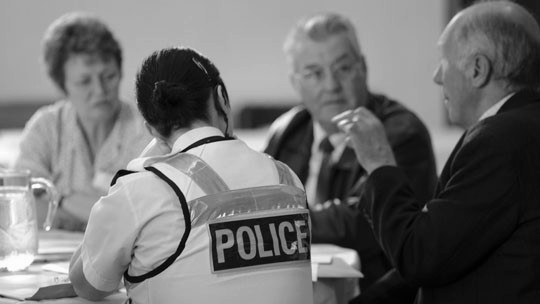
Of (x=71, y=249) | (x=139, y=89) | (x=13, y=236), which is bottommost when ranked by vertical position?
(x=71, y=249)

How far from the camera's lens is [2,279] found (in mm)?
1795

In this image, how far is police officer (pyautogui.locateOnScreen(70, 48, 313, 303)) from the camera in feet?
4.83

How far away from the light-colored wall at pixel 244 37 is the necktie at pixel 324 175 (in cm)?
453

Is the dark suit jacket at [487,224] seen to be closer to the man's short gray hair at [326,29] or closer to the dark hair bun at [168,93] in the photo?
the dark hair bun at [168,93]

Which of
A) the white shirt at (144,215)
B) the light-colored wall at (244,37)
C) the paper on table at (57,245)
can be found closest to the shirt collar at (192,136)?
the white shirt at (144,215)

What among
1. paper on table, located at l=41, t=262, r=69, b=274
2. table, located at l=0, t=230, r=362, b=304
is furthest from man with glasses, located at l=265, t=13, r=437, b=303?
paper on table, located at l=41, t=262, r=69, b=274

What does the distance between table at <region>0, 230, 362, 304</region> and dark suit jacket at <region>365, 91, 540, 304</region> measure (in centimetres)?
17

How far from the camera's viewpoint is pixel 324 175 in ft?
9.21

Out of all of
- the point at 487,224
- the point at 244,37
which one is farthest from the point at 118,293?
the point at 244,37

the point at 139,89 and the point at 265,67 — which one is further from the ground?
the point at 139,89

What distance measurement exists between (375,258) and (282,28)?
5157 millimetres

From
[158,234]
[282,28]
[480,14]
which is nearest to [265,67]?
[282,28]

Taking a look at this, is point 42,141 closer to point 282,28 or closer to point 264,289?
point 264,289

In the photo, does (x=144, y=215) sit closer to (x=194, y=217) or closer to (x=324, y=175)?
(x=194, y=217)
